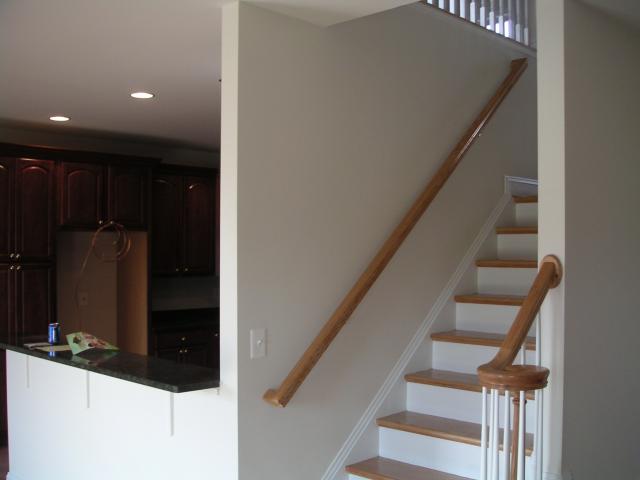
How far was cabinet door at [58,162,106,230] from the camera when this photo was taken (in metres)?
5.84

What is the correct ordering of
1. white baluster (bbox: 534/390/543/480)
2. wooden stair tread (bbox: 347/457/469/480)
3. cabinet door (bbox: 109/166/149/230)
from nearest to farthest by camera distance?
white baluster (bbox: 534/390/543/480)
wooden stair tread (bbox: 347/457/469/480)
cabinet door (bbox: 109/166/149/230)

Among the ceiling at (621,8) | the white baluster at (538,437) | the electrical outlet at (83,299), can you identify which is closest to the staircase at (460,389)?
the white baluster at (538,437)

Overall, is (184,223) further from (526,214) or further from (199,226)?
(526,214)

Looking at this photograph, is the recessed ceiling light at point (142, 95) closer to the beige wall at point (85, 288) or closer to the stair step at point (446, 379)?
the beige wall at point (85, 288)

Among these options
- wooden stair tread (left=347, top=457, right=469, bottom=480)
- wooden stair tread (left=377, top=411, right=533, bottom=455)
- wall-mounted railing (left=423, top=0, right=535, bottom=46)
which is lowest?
wooden stair tread (left=347, top=457, right=469, bottom=480)

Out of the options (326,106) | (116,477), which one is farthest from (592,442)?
(116,477)

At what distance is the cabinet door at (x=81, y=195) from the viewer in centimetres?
584

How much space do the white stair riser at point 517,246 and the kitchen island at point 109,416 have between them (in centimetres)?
229

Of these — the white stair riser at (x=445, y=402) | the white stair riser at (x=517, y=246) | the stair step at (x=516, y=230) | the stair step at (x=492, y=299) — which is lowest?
the white stair riser at (x=445, y=402)

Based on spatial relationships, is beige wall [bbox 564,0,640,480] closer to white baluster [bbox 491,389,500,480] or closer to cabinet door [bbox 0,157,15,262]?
white baluster [bbox 491,389,500,480]

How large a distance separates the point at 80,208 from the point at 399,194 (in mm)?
3119

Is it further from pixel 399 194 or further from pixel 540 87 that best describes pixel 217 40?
pixel 540 87

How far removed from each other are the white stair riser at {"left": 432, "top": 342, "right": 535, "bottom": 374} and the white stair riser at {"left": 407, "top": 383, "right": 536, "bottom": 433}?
271mm

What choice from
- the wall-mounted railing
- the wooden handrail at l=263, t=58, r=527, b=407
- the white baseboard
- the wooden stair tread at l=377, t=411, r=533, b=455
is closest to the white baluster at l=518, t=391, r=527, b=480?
the wooden stair tread at l=377, t=411, r=533, b=455
